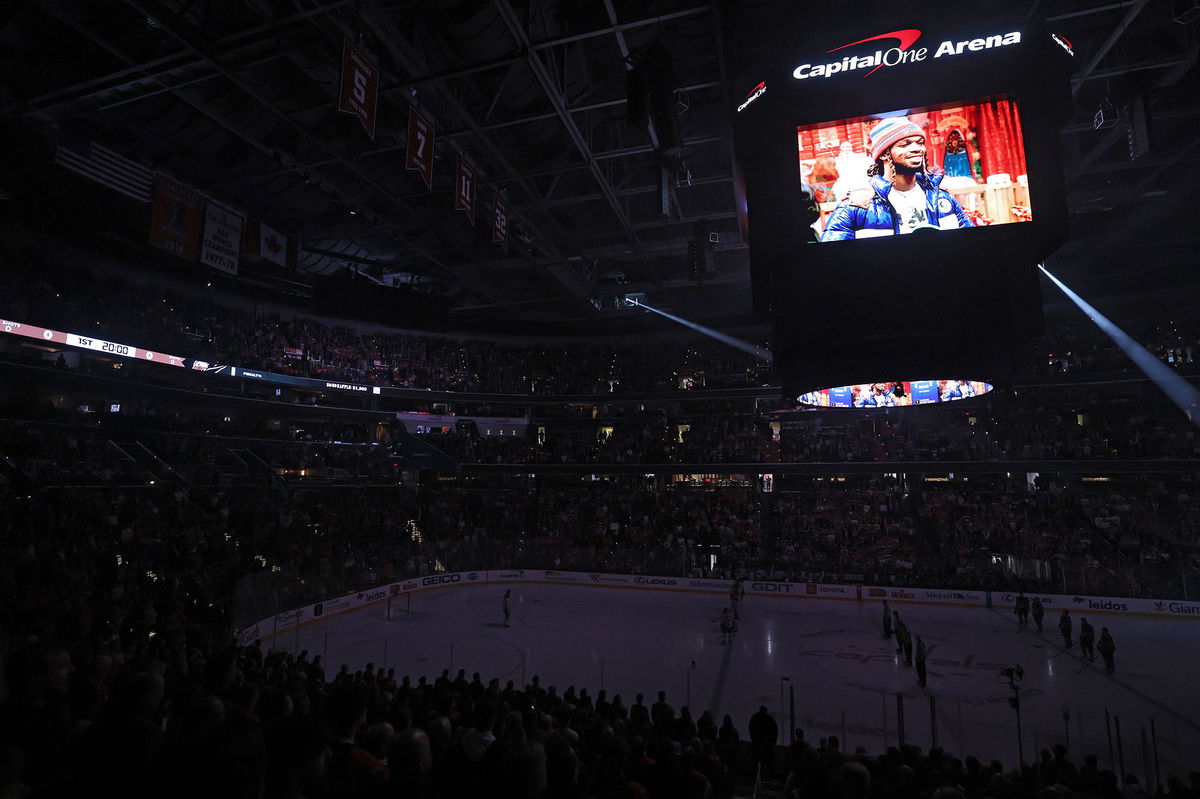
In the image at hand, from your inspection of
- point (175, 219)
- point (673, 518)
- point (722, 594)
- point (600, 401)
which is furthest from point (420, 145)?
point (600, 401)

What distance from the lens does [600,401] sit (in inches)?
1667

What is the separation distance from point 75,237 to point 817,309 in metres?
29.7

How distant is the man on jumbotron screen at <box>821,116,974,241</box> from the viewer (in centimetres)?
990

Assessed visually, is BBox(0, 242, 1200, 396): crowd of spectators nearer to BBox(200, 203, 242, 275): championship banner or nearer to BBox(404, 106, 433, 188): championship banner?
BBox(200, 203, 242, 275): championship banner

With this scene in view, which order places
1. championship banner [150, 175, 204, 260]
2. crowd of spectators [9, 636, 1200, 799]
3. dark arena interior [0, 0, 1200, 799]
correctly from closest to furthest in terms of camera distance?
crowd of spectators [9, 636, 1200, 799], dark arena interior [0, 0, 1200, 799], championship banner [150, 175, 204, 260]

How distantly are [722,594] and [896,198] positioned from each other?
21.6 m

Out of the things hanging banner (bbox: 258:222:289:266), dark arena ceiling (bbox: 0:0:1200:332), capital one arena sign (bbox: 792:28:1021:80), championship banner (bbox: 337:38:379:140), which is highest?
dark arena ceiling (bbox: 0:0:1200:332)

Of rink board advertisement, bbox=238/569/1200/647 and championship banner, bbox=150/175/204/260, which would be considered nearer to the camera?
championship banner, bbox=150/175/204/260

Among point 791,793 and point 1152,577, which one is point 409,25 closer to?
point 791,793

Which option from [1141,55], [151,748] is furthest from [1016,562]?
[151,748]

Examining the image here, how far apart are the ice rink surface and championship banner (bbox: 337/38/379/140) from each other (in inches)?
507

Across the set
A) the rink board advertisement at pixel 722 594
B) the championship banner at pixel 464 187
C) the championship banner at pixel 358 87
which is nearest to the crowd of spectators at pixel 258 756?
the championship banner at pixel 358 87

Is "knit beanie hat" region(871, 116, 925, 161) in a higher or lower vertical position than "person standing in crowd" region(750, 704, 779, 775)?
higher

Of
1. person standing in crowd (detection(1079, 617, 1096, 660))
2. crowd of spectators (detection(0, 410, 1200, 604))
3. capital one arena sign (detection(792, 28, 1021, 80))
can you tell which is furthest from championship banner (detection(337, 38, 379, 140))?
person standing in crowd (detection(1079, 617, 1096, 660))
